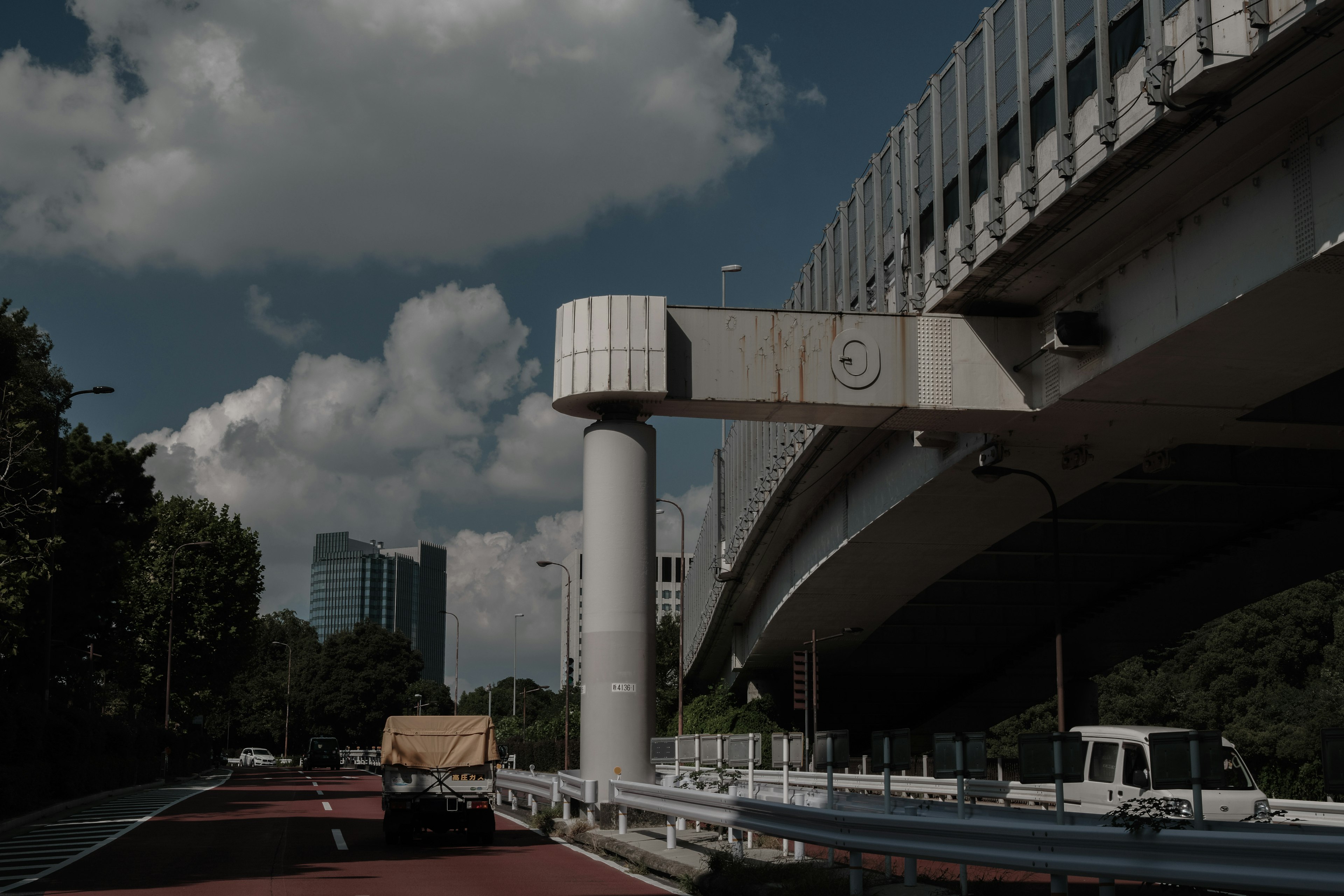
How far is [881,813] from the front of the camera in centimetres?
1105

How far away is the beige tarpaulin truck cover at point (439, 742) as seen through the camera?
20.5m

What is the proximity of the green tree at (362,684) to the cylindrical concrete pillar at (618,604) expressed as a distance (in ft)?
288

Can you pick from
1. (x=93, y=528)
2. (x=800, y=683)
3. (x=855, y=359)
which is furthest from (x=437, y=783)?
(x=93, y=528)

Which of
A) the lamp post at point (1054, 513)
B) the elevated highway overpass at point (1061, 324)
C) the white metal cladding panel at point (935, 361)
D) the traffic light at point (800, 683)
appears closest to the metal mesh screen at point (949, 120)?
the elevated highway overpass at point (1061, 324)

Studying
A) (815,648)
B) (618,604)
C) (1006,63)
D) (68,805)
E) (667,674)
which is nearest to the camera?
(1006,63)

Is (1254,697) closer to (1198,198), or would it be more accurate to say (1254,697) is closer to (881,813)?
(1198,198)

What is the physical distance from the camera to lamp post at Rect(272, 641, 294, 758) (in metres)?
113

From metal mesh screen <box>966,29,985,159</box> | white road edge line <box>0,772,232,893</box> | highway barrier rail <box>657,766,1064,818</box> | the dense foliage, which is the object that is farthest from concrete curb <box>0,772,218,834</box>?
the dense foliage

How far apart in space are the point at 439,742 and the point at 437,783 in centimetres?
96

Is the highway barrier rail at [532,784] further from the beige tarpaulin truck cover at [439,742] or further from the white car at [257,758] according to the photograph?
the white car at [257,758]

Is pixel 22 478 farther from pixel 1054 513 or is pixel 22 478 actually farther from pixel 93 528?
pixel 1054 513

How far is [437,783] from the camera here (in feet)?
65.8

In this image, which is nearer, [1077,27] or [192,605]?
[1077,27]

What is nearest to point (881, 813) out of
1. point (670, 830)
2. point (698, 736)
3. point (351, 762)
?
point (670, 830)
